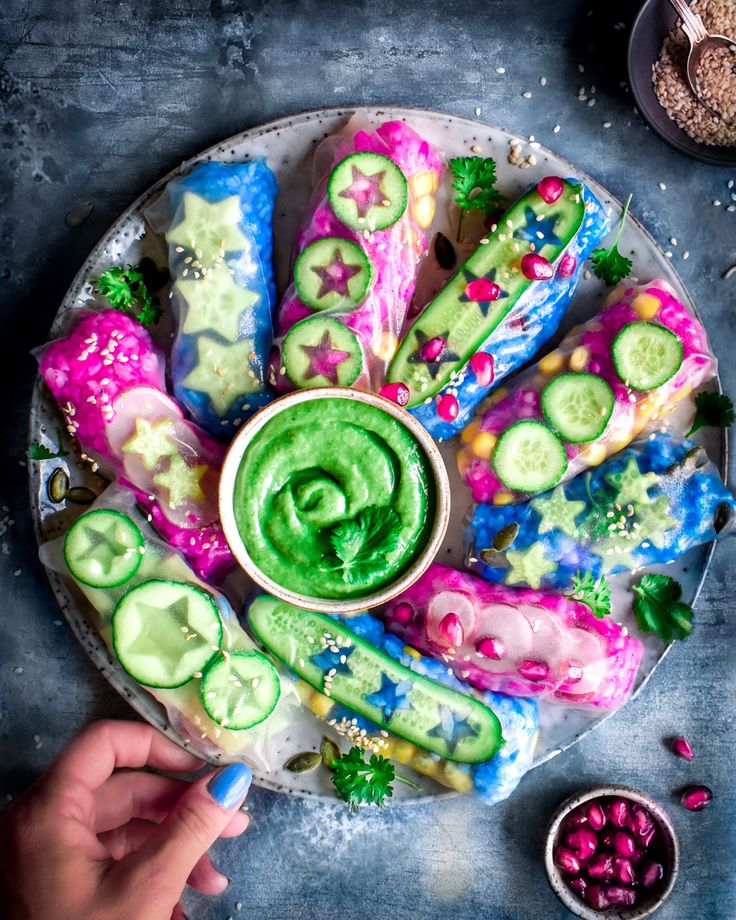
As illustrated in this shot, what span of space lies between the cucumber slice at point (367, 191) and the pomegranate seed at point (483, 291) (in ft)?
1.44

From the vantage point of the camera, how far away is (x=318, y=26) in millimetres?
3977

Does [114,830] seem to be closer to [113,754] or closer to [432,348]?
[113,754]

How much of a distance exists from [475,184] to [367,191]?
1.61ft

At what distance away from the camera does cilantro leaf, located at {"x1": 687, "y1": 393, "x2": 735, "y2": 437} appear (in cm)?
376

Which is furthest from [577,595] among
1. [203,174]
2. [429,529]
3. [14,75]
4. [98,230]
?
[14,75]

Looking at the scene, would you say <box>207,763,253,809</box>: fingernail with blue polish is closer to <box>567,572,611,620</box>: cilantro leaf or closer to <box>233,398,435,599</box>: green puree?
<box>233,398,435,599</box>: green puree

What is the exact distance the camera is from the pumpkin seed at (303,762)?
377cm

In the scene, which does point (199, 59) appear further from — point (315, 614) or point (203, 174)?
point (315, 614)

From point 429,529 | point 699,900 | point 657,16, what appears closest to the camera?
point 429,529

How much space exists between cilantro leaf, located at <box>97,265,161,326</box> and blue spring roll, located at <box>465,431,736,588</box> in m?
1.69

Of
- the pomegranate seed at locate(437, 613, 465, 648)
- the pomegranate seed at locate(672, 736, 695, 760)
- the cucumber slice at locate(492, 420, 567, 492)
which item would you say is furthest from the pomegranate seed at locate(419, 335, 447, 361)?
the pomegranate seed at locate(672, 736, 695, 760)

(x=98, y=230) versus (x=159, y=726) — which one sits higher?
(x=98, y=230)

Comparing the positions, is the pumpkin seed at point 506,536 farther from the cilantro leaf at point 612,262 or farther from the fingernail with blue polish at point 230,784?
the fingernail with blue polish at point 230,784

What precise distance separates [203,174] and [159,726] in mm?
2390
